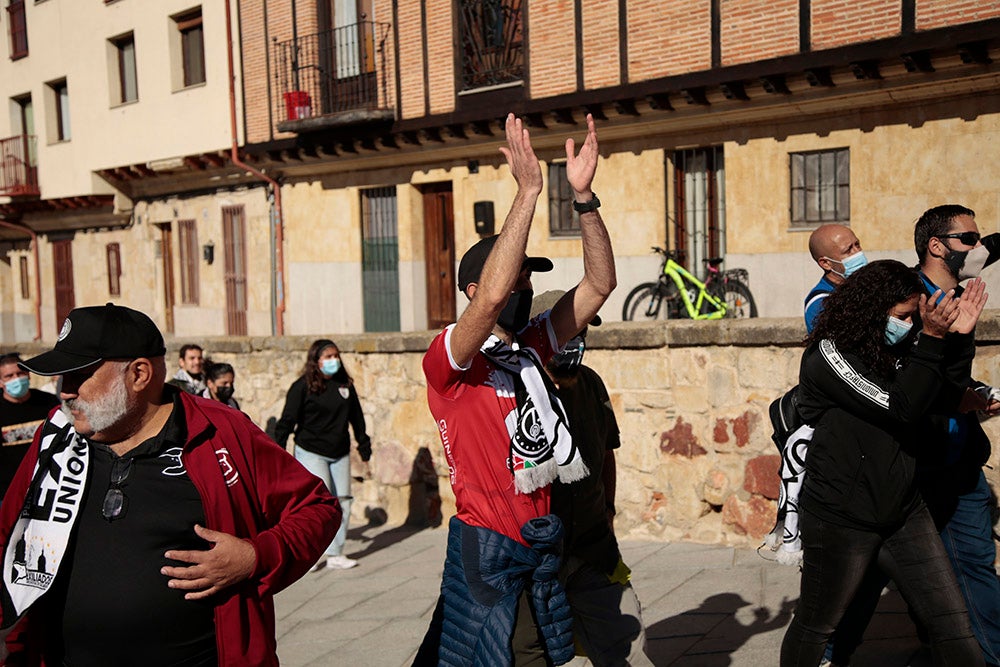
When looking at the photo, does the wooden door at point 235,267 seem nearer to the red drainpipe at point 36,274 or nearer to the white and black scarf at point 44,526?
the red drainpipe at point 36,274

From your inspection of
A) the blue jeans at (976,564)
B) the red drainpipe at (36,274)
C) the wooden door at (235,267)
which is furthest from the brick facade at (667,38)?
the red drainpipe at (36,274)

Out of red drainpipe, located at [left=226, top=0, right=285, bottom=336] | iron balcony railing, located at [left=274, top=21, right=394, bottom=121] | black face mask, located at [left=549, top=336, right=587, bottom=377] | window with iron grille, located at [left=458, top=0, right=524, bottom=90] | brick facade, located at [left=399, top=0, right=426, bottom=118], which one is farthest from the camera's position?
red drainpipe, located at [left=226, top=0, right=285, bottom=336]

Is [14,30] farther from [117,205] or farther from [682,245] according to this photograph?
[682,245]

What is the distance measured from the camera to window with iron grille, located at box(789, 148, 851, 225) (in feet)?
45.1

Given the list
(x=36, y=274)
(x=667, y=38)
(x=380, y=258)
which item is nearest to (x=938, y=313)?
(x=667, y=38)

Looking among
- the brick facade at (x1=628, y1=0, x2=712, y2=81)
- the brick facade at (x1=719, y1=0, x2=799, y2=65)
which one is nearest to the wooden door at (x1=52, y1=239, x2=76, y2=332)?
the brick facade at (x1=628, y1=0, x2=712, y2=81)

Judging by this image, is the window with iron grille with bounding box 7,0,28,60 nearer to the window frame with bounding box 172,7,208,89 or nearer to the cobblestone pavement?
the window frame with bounding box 172,7,208,89

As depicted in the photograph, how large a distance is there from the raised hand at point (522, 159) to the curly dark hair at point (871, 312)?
1.37m

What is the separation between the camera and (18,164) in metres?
27.5

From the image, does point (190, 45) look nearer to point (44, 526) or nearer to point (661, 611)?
point (661, 611)

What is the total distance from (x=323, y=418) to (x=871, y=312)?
17.2 feet

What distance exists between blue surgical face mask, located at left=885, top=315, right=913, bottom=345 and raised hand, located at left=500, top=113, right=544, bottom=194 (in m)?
1.51

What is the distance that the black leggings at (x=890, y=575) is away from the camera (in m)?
3.81

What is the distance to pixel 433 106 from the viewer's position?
17609 mm
